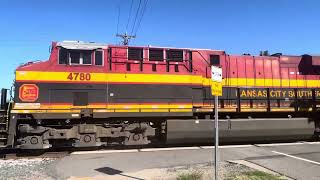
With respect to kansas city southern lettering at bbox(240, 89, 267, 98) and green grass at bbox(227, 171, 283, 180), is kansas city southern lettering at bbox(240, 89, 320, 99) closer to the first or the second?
kansas city southern lettering at bbox(240, 89, 267, 98)

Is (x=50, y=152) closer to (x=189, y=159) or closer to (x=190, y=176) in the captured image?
(x=189, y=159)

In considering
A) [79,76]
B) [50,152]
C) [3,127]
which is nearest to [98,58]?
[79,76]

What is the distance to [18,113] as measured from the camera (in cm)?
1303

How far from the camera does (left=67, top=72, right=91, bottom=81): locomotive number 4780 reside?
13594 mm

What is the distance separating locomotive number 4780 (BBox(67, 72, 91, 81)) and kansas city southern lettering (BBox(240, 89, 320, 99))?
6277 millimetres

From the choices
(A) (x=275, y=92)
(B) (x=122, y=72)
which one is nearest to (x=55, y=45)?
(B) (x=122, y=72)

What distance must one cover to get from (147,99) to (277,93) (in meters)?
5.78

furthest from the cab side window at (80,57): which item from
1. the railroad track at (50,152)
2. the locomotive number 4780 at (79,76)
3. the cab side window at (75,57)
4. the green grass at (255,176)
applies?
the green grass at (255,176)

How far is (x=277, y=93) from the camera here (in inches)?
642


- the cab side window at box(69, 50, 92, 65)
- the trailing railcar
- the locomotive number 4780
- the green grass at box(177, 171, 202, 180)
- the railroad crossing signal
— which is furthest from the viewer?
the cab side window at box(69, 50, 92, 65)

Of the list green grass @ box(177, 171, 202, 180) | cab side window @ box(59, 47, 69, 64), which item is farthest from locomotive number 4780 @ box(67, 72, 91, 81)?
green grass @ box(177, 171, 202, 180)

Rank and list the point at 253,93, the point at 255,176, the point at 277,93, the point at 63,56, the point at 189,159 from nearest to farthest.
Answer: the point at 255,176, the point at 189,159, the point at 63,56, the point at 253,93, the point at 277,93

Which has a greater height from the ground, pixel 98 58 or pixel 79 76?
pixel 98 58

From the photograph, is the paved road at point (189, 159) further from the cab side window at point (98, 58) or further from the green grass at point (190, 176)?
the cab side window at point (98, 58)
